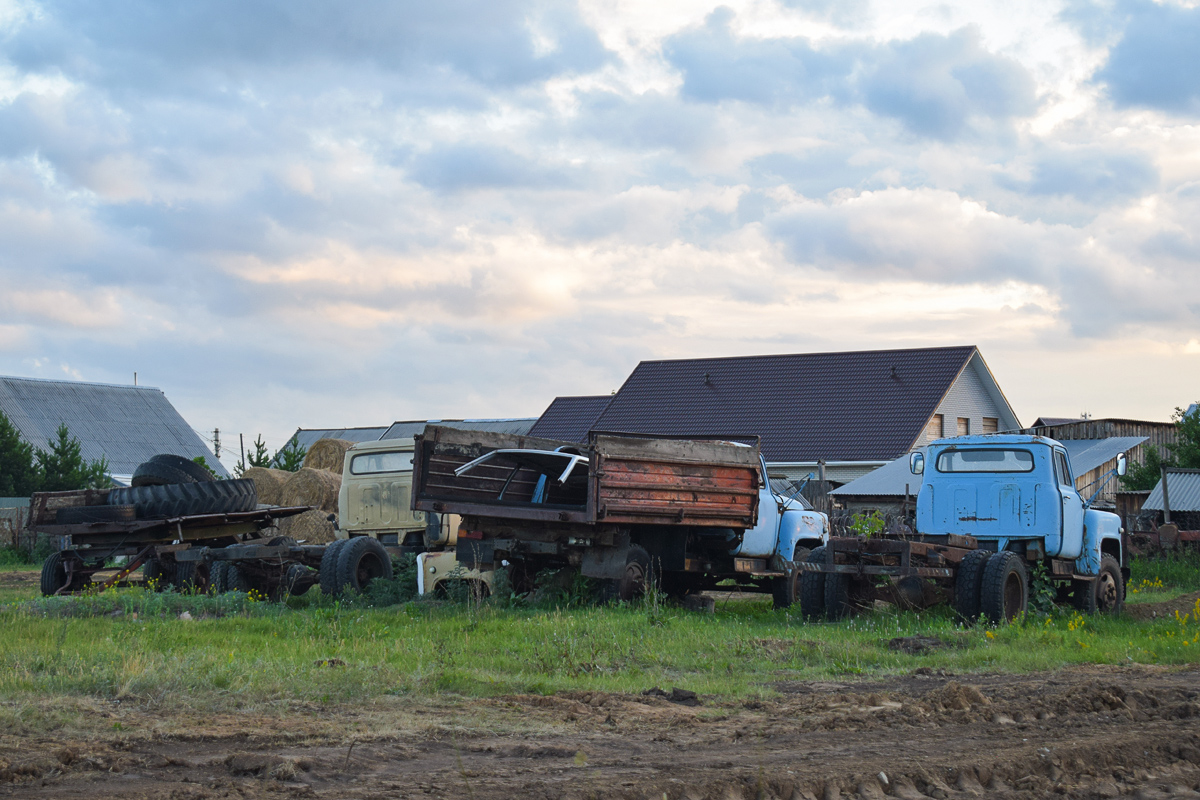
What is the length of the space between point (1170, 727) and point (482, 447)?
817 centimetres

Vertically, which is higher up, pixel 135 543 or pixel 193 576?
pixel 135 543

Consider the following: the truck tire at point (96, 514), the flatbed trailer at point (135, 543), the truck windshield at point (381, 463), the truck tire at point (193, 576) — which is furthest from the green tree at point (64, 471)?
the truck windshield at point (381, 463)

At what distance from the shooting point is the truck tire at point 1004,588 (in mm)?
11953

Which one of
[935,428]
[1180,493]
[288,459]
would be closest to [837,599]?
[1180,493]

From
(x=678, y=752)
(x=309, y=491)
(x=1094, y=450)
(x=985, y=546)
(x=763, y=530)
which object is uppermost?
(x=1094, y=450)

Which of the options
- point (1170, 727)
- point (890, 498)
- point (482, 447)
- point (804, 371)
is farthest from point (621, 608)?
point (804, 371)

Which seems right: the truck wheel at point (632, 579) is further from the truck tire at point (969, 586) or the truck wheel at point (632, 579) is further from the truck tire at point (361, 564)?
the truck tire at point (969, 586)

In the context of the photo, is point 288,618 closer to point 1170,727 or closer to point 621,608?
point 621,608

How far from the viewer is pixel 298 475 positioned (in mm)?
26891

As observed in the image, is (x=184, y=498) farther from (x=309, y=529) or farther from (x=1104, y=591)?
(x=1104, y=591)

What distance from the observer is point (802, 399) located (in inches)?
1415

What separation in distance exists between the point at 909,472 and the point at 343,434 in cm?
3553

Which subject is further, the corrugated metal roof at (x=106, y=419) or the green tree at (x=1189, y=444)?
the corrugated metal roof at (x=106, y=419)

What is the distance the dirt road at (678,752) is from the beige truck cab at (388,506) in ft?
26.8
